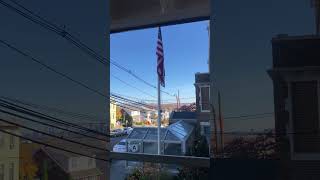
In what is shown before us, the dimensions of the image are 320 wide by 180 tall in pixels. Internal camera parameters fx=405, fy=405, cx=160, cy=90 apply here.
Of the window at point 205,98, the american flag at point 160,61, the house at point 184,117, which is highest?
the american flag at point 160,61

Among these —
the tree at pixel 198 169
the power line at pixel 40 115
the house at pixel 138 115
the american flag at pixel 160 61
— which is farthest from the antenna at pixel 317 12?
the power line at pixel 40 115

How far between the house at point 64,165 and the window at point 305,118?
1098mm

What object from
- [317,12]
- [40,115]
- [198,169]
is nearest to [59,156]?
[40,115]

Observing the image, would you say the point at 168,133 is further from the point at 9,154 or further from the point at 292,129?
the point at 9,154

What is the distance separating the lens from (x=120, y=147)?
7.85 ft

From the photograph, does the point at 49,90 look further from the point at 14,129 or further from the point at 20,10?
the point at 20,10

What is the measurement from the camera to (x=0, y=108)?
1.83m

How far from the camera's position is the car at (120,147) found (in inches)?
93.4

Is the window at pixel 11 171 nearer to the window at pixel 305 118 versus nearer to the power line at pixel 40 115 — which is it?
the power line at pixel 40 115

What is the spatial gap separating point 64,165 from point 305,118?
124cm

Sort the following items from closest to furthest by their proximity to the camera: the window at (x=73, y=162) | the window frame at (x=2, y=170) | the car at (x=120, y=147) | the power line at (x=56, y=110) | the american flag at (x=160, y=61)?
the window frame at (x=2, y=170) → the power line at (x=56, y=110) → the window at (x=73, y=162) → the car at (x=120, y=147) → the american flag at (x=160, y=61)

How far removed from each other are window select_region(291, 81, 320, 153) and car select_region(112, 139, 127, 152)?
957mm

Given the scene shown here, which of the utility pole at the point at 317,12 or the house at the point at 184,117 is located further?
the house at the point at 184,117

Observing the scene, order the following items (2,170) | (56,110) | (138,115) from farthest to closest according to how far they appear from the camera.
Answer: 1. (138,115)
2. (56,110)
3. (2,170)
